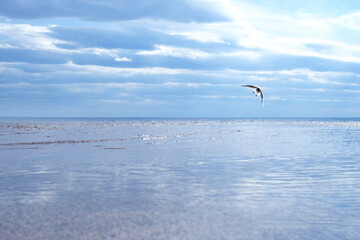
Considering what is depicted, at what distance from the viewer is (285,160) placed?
19422mm

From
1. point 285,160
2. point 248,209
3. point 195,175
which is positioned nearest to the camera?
point 248,209

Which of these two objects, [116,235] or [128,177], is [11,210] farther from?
[128,177]

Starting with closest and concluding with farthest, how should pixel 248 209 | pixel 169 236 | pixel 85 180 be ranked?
pixel 169 236 → pixel 248 209 → pixel 85 180

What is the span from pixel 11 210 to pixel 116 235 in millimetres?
3395

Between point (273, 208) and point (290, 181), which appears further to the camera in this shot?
point (290, 181)

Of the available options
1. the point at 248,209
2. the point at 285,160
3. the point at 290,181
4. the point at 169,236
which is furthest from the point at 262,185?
the point at 285,160

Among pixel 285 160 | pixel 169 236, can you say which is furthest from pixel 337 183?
pixel 169 236

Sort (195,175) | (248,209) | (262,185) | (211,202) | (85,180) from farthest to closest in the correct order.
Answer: (195,175) < (85,180) < (262,185) < (211,202) < (248,209)

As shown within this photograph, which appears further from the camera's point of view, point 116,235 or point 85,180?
point 85,180

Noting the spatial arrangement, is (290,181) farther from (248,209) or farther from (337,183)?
(248,209)

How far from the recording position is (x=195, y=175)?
14.9 metres

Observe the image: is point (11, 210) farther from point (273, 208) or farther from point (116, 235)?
point (273, 208)

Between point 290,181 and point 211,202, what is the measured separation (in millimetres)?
4256

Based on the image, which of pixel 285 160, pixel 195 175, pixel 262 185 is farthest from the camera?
pixel 285 160
